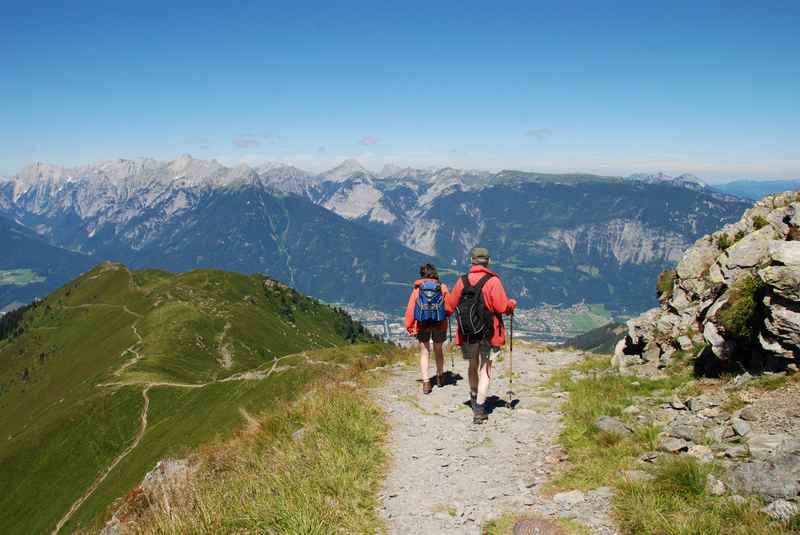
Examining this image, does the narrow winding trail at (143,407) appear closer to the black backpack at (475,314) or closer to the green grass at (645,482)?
the black backpack at (475,314)

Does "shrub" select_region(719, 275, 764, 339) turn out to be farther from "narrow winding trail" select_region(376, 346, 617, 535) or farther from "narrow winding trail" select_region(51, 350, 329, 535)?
"narrow winding trail" select_region(51, 350, 329, 535)

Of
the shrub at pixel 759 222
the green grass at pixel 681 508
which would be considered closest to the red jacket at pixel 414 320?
the green grass at pixel 681 508

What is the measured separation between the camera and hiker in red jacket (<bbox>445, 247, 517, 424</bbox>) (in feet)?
51.1

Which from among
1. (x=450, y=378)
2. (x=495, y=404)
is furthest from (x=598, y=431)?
(x=450, y=378)

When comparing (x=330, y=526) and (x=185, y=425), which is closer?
(x=330, y=526)

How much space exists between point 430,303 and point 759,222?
1464 centimetres

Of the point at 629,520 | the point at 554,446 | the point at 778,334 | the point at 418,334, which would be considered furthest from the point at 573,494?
the point at 418,334

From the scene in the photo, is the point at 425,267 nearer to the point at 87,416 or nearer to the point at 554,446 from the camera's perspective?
the point at 554,446

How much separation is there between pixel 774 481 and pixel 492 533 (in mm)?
5083

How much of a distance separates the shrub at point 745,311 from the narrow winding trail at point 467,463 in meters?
6.09

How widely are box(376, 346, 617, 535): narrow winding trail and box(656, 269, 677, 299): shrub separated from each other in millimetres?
9780

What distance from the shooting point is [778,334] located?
1380cm

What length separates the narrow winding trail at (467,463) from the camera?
33.2ft

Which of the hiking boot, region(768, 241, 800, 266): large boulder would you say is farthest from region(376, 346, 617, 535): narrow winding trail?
region(768, 241, 800, 266): large boulder
